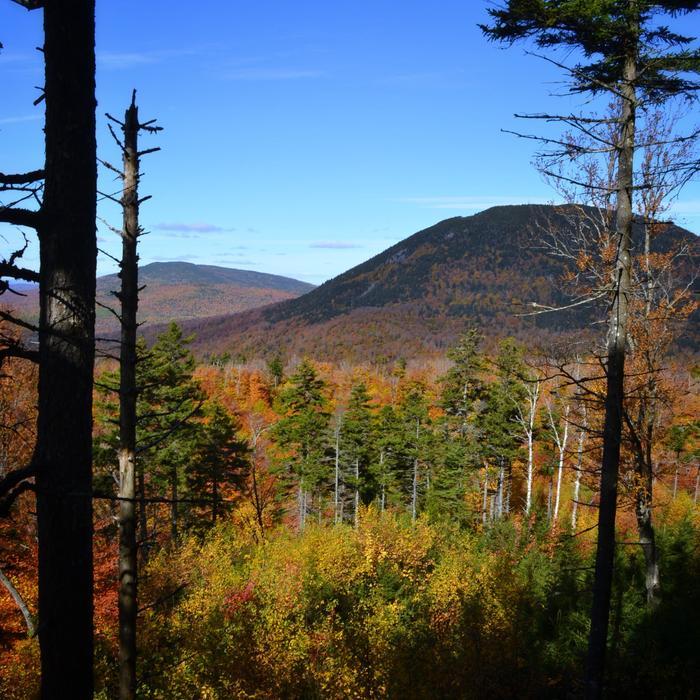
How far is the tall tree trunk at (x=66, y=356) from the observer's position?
10.5 feet

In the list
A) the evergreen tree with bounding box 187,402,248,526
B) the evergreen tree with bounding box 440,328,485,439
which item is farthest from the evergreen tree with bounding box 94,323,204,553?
the evergreen tree with bounding box 440,328,485,439

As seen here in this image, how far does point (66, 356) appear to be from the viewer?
3.34 m

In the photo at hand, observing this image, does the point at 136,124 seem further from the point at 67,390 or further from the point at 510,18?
the point at 510,18

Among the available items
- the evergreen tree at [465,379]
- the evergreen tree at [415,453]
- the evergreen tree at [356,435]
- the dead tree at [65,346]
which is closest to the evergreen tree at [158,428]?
the evergreen tree at [356,435]

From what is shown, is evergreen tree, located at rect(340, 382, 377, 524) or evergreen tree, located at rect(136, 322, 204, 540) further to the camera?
evergreen tree, located at rect(340, 382, 377, 524)

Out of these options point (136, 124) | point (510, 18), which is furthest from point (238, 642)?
point (510, 18)

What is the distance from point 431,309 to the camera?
18975 centimetres

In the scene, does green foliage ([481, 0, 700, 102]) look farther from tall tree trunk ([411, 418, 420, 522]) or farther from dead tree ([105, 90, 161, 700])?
tall tree trunk ([411, 418, 420, 522])

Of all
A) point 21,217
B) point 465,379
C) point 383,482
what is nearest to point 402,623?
point 383,482

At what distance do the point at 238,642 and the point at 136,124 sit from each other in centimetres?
1223

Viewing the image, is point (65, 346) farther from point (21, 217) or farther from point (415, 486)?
point (415, 486)

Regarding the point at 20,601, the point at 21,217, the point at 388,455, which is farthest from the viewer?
the point at 388,455

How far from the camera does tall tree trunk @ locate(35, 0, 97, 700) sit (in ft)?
10.5

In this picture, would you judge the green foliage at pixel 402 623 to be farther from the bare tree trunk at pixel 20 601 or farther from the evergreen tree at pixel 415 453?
the evergreen tree at pixel 415 453
